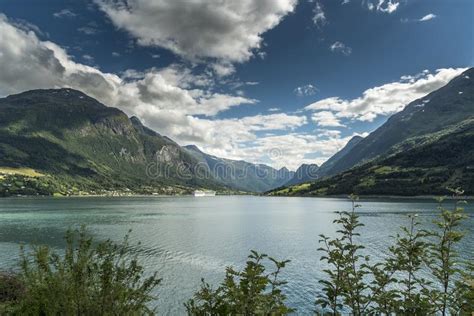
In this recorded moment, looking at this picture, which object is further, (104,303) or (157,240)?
(157,240)

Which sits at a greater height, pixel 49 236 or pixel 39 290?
pixel 39 290

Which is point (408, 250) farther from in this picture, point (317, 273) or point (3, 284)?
point (317, 273)

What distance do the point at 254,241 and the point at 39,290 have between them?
243 ft

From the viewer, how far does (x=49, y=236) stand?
289 feet

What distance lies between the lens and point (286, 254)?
67562 millimetres

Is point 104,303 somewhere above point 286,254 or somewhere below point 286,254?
above

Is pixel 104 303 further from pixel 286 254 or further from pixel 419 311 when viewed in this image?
pixel 286 254

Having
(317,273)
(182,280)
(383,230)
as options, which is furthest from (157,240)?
(383,230)

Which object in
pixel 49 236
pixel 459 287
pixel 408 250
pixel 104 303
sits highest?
pixel 408 250

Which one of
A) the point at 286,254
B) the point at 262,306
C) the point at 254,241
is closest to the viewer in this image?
the point at 262,306

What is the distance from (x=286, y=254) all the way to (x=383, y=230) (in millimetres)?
45699

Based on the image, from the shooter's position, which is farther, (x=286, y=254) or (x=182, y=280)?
(x=286, y=254)

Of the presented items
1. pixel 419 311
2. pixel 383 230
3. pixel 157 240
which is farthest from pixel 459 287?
pixel 383 230

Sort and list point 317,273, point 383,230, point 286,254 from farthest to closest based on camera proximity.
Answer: point 383,230
point 286,254
point 317,273
